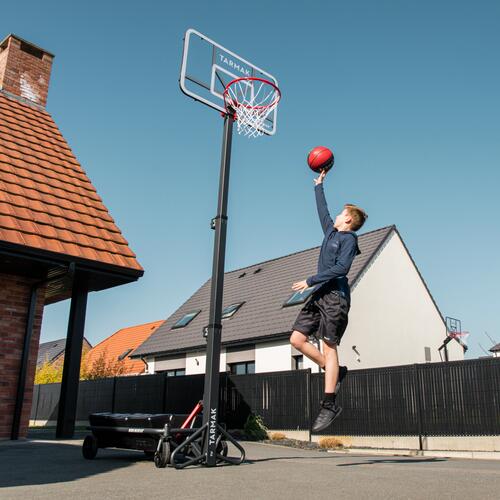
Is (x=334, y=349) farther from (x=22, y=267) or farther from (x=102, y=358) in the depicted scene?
(x=102, y=358)

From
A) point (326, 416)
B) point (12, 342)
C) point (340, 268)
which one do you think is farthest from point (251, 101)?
point (12, 342)

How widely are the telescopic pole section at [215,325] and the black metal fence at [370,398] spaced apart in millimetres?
8809

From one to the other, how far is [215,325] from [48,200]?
481cm

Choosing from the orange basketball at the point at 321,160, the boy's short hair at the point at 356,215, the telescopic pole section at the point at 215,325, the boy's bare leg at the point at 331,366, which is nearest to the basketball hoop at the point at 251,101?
the telescopic pole section at the point at 215,325

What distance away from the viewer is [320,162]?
6.49 metres

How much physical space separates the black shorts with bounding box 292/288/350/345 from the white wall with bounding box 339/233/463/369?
14.6 metres

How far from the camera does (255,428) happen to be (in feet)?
55.2

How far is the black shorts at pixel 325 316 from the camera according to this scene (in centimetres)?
575

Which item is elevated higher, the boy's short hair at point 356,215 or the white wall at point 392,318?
the white wall at point 392,318

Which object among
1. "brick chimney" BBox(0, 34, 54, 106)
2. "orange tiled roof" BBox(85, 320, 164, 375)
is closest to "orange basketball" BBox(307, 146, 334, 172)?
"brick chimney" BBox(0, 34, 54, 106)

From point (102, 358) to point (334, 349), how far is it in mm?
28549

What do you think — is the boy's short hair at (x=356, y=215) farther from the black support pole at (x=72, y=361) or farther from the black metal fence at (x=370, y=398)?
the black metal fence at (x=370, y=398)

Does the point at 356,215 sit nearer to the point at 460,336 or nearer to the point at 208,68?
the point at 208,68

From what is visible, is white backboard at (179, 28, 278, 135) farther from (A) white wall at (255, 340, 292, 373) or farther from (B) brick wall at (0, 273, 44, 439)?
(A) white wall at (255, 340, 292, 373)
